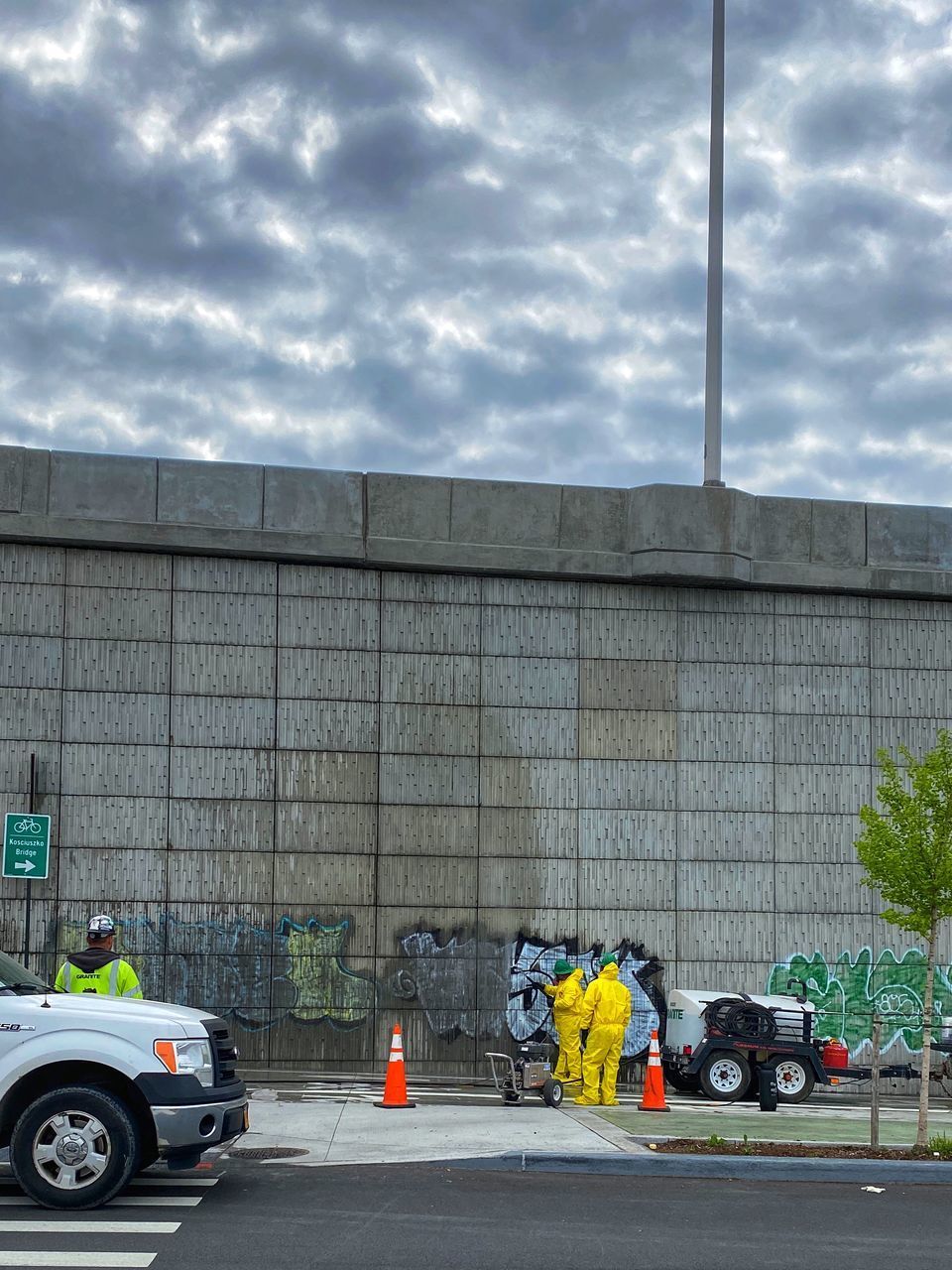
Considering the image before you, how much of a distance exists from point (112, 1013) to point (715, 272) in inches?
527

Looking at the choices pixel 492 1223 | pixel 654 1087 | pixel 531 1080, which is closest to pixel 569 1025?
pixel 531 1080

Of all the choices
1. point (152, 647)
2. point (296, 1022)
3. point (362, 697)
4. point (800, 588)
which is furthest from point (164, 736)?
point (800, 588)

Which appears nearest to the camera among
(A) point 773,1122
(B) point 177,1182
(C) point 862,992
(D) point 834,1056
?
(B) point 177,1182

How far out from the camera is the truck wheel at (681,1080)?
55.2 ft

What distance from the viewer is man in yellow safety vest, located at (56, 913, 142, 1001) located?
11.1 metres

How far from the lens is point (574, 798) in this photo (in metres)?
18.7

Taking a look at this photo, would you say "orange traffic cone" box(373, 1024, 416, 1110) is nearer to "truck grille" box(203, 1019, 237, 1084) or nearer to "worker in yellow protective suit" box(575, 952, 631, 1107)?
"worker in yellow protective suit" box(575, 952, 631, 1107)

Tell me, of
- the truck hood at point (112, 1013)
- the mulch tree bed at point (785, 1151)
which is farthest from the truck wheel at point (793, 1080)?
the truck hood at point (112, 1013)

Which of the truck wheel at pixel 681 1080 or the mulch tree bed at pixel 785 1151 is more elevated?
the mulch tree bed at pixel 785 1151

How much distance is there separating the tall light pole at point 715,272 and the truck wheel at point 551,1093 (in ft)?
26.0

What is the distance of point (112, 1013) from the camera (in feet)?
31.0

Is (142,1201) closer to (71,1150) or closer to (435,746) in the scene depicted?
(71,1150)

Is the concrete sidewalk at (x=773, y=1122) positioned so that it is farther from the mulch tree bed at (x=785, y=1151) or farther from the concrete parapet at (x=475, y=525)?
the concrete parapet at (x=475, y=525)

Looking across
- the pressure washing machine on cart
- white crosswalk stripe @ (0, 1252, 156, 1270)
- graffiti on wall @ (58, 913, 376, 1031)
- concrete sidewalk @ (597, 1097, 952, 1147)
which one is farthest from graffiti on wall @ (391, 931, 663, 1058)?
white crosswalk stripe @ (0, 1252, 156, 1270)
